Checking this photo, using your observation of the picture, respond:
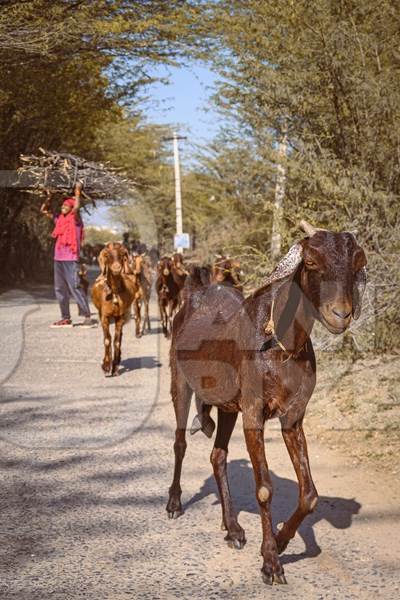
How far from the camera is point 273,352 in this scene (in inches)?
172

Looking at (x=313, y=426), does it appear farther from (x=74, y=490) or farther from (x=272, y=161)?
(x=272, y=161)

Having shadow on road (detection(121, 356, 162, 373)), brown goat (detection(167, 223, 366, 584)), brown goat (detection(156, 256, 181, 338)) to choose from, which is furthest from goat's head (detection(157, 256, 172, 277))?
brown goat (detection(167, 223, 366, 584))

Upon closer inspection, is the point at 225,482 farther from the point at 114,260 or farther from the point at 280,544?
the point at 114,260

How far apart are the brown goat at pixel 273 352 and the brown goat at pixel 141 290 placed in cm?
937

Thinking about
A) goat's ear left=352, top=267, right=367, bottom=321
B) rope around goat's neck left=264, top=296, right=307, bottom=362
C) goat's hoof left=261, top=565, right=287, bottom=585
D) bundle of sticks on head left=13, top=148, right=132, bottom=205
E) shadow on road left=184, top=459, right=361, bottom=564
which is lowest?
shadow on road left=184, top=459, right=361, bottom=564

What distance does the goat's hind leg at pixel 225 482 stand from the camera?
4.94 metres

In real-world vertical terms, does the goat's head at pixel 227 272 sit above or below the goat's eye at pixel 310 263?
below

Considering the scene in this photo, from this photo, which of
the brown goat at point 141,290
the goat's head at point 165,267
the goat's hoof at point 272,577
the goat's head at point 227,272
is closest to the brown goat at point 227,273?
the goat's head at point 227,272

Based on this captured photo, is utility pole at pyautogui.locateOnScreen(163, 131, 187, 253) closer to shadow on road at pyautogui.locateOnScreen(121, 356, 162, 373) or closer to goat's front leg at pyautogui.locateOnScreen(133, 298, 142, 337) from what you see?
goat's front leg at pyautogui.locateOnScreen(133, 298, 142, 337)

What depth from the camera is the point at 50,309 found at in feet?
63.9

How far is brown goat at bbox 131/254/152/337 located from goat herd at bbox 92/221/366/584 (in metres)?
9.08

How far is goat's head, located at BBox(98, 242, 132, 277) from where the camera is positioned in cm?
1117

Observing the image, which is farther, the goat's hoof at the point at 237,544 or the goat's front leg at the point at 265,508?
the goat's hoof at the point at 237,544

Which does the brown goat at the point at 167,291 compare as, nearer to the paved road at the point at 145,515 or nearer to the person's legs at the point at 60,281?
the person's legs at the point at 60,281
